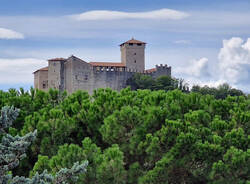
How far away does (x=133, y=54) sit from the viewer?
2274 inches

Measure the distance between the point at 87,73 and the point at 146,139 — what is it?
40.6m

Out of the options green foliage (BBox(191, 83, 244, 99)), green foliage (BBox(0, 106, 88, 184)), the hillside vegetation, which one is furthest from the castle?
green foliage (BBox(0, 106, 88, 184))

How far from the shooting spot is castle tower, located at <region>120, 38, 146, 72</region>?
57.5 metres

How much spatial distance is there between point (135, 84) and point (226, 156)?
43363 mm

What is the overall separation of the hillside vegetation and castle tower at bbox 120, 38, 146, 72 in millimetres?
43010

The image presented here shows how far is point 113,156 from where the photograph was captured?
1112cm

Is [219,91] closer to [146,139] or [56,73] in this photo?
[56,73]

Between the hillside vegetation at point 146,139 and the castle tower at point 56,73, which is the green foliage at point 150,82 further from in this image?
the hillside vegetation at point 146,139

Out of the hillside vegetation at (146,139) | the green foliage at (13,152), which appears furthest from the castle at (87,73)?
the green foliage at (13,152)

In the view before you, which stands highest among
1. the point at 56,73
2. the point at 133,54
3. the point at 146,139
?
the point at 133,54

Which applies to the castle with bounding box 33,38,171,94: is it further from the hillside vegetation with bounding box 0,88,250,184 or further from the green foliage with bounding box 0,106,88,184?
the green foliage with bounding box 0,106,88,184

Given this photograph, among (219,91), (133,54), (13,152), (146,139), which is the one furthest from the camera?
(219,91)

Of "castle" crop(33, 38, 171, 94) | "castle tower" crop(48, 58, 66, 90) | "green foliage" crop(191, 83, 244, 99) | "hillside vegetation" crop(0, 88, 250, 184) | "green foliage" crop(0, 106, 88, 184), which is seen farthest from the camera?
"green foliage" crop(191, 83, 244, 99)

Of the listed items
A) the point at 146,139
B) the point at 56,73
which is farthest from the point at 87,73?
the point at 146,139
